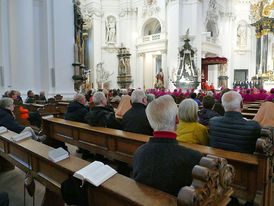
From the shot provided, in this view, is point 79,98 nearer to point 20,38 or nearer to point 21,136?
point 21,136

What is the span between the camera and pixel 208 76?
18984 millimetres

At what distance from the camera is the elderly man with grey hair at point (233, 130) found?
198 cm

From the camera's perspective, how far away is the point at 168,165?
1174mm

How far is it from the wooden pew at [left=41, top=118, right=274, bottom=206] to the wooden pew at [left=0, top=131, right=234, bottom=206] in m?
0.75

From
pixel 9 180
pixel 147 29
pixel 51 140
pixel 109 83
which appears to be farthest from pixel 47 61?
pixel 147 29

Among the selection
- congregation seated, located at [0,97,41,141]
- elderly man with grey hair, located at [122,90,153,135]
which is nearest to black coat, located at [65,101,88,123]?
congregation seated, located at [0,97,41,141]

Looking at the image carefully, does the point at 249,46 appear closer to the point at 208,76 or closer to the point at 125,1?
the point at 208,76

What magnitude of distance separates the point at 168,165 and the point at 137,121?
5.58 ft

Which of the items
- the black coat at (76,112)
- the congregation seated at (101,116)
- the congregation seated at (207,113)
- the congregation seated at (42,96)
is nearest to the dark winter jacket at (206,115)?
the congregation seated at (207,113)

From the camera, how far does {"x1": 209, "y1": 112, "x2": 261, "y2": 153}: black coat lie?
1.97m

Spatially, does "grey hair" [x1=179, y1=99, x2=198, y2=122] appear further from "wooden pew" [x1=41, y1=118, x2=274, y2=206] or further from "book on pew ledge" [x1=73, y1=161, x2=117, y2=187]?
"book on pew ledge" [x1=73, y1=161, x2=117, y2=187]

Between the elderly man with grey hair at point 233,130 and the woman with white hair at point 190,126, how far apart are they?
0.35 feet

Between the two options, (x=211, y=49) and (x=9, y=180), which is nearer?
(x=9, y=180)

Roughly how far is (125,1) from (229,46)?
10.4m
